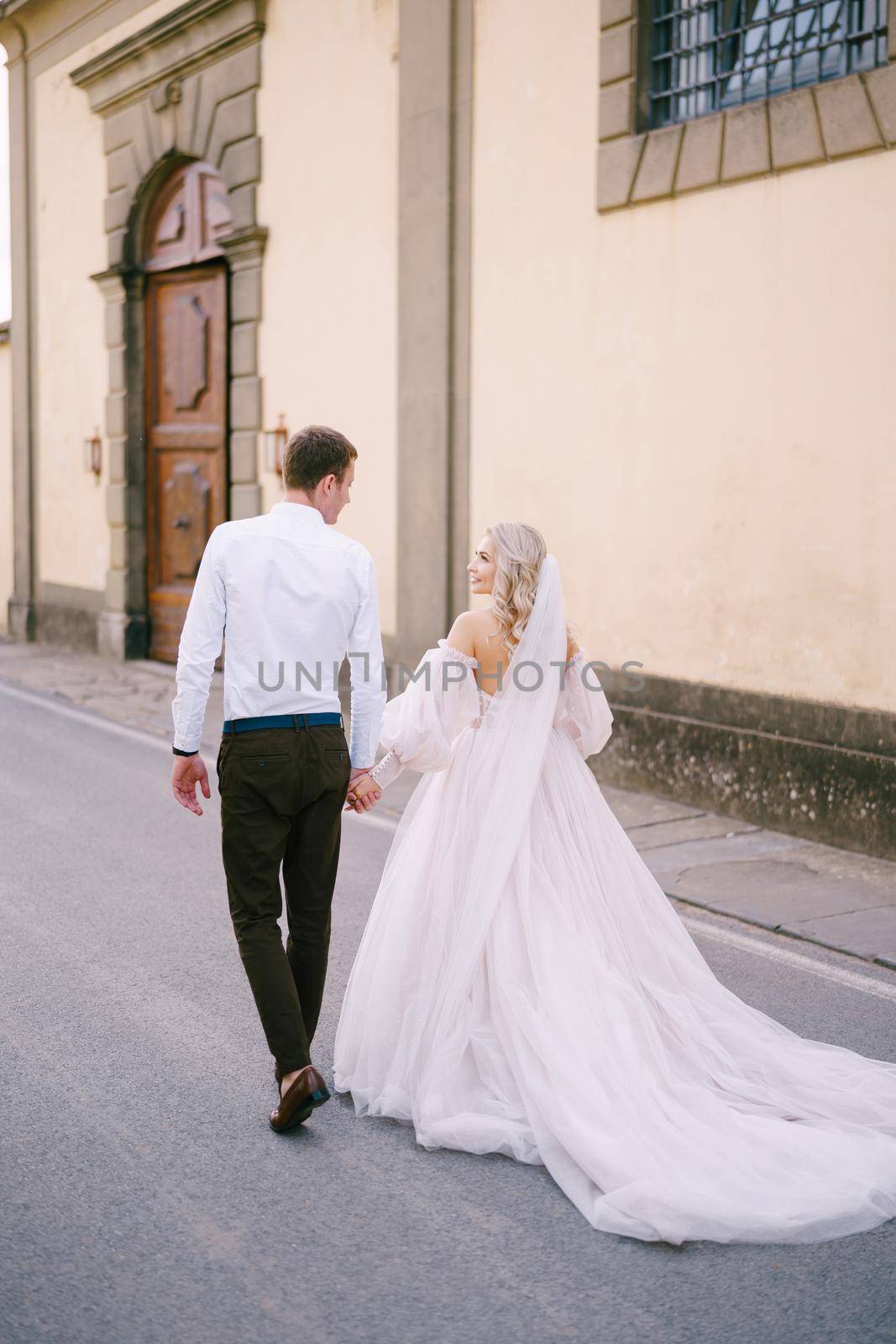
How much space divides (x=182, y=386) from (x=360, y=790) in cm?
1027

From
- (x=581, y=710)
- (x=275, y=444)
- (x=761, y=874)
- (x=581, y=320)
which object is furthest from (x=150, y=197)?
(x=581, y=710)

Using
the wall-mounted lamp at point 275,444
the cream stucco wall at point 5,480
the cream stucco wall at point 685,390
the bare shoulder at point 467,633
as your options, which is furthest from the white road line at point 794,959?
the cream stucco wall at point 5,480

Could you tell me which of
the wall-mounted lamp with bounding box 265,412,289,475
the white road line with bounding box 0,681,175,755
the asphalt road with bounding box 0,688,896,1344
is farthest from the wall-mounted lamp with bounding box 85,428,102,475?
the asphalt road with bounding box 0,688,896,1344

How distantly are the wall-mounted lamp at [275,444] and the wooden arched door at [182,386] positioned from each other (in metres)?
0.99

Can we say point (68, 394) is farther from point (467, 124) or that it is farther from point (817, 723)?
point (817, 723)

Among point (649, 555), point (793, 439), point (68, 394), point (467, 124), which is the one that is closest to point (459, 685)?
point (793, 439)

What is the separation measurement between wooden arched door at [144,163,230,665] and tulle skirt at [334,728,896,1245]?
29.8 feet

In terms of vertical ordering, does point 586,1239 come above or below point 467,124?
below

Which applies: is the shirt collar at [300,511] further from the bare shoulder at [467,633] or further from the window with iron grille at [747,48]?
the window with iron grille at [747,48]

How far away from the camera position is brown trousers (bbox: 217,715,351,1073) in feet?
12.1

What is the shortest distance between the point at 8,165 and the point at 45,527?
4383 mm

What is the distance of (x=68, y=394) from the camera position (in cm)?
1531

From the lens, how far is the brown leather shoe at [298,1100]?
3631mm

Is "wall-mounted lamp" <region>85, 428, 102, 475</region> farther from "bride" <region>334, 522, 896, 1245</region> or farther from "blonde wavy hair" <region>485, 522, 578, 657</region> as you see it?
"blonde wavy hair" <region>485, 522, 578, 657</region>
